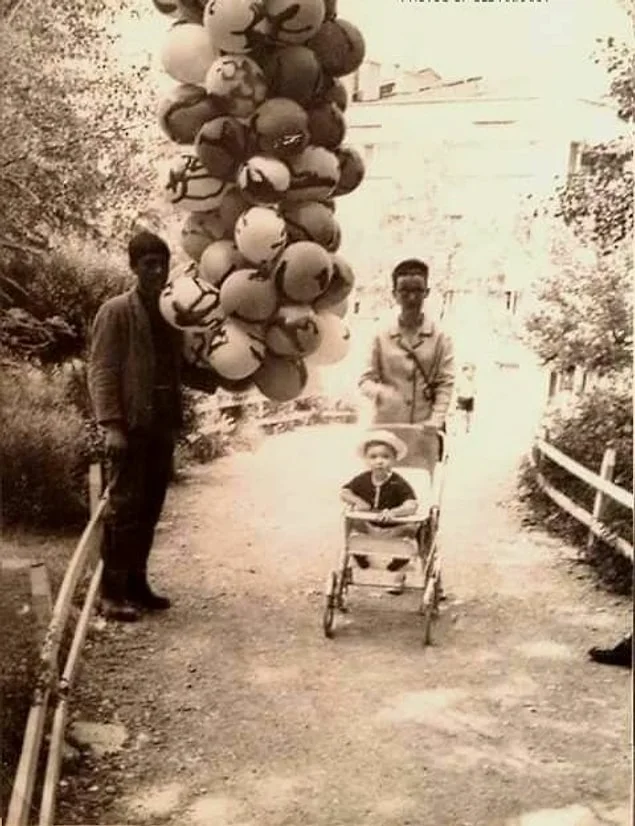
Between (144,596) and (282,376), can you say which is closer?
(282,376)

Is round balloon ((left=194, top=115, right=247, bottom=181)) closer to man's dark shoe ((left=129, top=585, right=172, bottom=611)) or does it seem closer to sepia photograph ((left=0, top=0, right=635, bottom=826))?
sepia photograph ((left=0, top=0, right=635, bottom=826))

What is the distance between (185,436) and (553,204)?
61 centimetres

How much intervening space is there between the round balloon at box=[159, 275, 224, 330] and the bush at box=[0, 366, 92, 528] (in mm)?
228

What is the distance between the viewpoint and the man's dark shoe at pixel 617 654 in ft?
4.99

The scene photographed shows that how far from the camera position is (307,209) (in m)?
1.52

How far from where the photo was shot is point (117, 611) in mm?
1675

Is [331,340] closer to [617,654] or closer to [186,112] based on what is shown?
[186,112]

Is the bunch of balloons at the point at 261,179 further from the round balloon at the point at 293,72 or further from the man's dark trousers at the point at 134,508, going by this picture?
A: the man's dark trousers at the point at 134,508

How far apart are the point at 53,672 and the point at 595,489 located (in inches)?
31.6

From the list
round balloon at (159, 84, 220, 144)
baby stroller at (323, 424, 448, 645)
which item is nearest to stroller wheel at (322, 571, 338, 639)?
baby stroller at (323, 424, 448, 645)

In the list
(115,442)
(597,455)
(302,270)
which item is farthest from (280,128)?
(597,455)

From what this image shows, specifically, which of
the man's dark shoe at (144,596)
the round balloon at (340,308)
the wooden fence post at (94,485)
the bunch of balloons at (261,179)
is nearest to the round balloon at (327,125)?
the bunch of balloons at (261,179)

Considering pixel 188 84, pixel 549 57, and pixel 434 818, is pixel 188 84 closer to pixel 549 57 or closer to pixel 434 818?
pixel 549 57

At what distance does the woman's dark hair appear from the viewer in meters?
1.53
